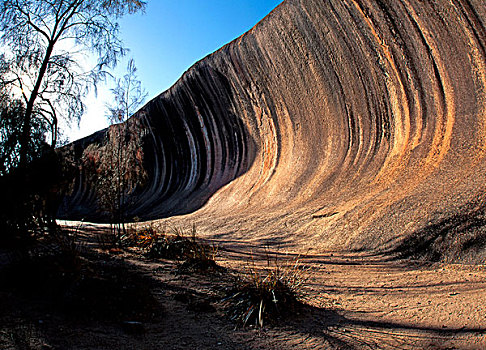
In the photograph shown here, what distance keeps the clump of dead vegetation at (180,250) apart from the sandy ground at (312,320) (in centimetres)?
24

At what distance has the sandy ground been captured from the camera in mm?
2576

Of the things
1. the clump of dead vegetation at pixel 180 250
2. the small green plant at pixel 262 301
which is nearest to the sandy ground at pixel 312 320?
the small green plant at pixel 262 301

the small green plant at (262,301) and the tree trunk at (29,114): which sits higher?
the tree trunk at (29,114)

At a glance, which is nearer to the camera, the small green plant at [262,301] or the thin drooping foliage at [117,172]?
the small green plant at [262,301]

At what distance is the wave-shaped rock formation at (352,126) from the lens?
237 inches

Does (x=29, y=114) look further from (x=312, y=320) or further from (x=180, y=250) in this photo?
(x=312, y=320)

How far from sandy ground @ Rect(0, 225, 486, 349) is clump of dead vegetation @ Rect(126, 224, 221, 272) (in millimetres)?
244

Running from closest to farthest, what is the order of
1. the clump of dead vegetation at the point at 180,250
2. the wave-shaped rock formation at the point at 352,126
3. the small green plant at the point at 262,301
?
the small green plant at the point at 262,301
the clump of dead vegetation at the point at 180,250
the wave-shaped rock formation at the point at 352,126

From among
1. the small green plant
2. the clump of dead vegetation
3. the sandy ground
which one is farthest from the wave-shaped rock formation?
the small green plant

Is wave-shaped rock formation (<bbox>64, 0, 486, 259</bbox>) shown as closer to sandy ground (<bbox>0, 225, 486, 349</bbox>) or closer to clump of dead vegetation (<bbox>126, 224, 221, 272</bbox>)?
sandy ground (<bbox>0, 225, 486, 349</bbox>)

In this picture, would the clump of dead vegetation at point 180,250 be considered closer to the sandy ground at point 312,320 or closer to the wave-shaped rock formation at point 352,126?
the sandy ground at point 312,320

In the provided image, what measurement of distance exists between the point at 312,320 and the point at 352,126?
6.75 metres

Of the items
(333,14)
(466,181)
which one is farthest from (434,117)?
(333,14)

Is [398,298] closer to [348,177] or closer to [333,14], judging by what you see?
[348,177]
